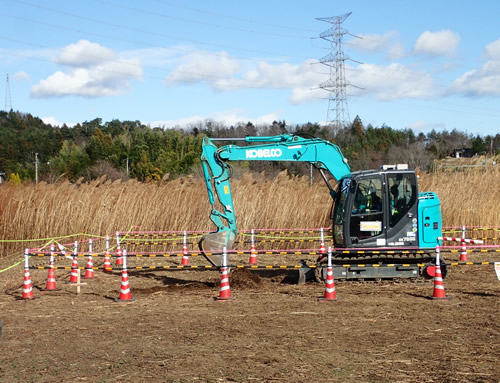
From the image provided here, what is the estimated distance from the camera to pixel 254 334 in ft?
31.9

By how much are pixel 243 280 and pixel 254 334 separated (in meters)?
5.05

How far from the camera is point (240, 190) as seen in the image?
75.2ft

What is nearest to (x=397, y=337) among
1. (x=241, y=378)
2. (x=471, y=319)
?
(x=471, y=319)

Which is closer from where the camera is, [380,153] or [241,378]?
[241,378]

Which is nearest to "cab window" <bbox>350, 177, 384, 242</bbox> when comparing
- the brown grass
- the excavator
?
the excavator

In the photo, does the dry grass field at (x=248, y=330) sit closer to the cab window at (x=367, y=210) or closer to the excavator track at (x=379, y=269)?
the excavator track at (x=379, y=269)

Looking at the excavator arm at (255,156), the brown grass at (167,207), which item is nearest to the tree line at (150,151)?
the brown grass at (167,207)

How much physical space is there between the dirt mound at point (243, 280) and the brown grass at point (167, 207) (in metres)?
6.90

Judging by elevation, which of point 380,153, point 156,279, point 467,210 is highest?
point 380,153

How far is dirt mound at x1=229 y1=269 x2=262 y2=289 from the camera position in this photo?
14.5m

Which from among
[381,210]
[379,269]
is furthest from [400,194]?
[379,269]

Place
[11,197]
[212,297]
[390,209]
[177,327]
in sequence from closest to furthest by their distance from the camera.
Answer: [177,327], [212,297], [390,209], [11,197]

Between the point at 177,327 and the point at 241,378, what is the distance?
3.05 metres

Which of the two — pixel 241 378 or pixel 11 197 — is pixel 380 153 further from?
pixel 241 378
